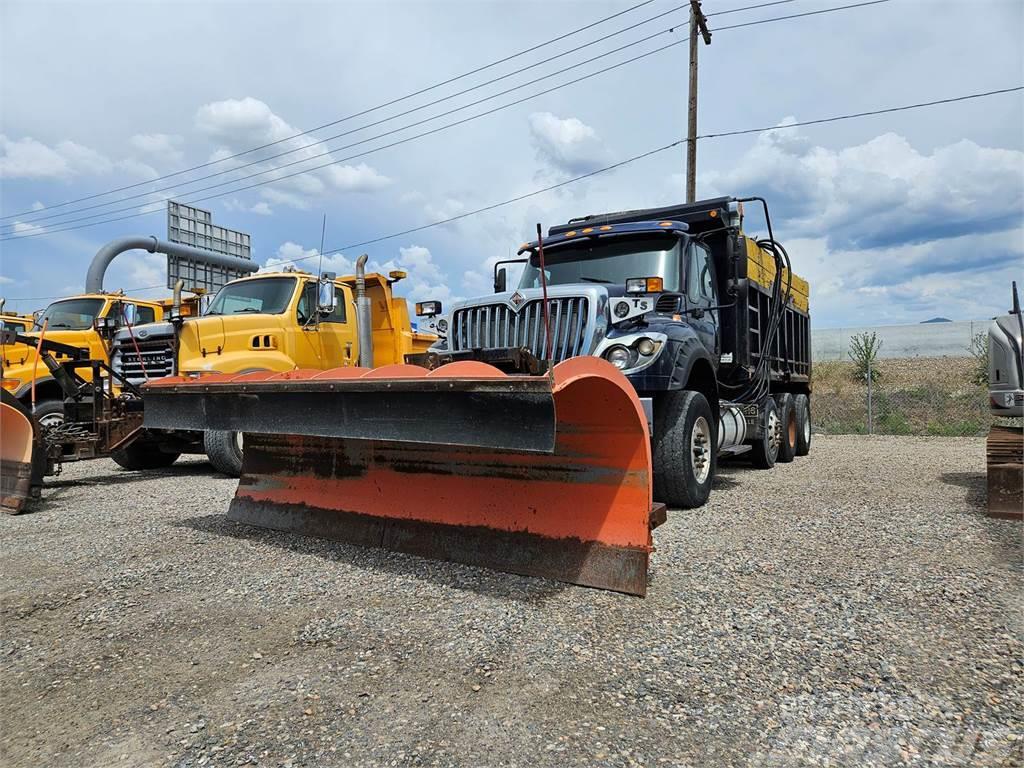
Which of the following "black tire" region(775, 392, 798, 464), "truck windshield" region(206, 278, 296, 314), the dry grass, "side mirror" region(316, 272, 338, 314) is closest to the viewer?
"truck windshield" region(206, 278, 296, 314)

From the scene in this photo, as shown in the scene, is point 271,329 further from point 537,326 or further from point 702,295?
point 702,295

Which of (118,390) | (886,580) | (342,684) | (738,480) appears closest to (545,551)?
(342,684)

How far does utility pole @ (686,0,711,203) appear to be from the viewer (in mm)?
15744

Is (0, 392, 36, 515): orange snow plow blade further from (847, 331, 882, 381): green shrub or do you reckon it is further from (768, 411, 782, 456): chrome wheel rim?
(847, 331, 882, 381): green shrub

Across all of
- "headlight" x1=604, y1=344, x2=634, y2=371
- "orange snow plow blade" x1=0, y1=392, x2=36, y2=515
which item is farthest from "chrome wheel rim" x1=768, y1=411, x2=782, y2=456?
"orange snow plow blade" x1=0, y1=392, x2=36, y2=515

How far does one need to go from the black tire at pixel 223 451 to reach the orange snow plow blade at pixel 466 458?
3.40 m

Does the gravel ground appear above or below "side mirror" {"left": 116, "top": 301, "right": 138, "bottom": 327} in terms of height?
below

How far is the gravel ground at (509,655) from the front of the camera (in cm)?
221

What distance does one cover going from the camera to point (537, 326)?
5891 millimetres

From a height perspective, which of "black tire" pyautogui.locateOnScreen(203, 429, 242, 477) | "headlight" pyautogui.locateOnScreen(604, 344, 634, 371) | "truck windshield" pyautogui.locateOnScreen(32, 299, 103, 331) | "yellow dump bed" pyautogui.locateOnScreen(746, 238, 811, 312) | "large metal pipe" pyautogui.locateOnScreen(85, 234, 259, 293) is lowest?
"black tire" pyautogui.locateOnScreen(203, 429, 242, 477)

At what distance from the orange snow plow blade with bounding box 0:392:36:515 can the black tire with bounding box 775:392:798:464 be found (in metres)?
9.28

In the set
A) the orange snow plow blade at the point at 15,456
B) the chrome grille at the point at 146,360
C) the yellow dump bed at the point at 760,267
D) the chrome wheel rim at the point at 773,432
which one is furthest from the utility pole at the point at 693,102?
the orange snow plow blade at the point at 15,456

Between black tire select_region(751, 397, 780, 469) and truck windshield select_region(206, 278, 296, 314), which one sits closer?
truck windshield select_region(206, 278, 296, 314)

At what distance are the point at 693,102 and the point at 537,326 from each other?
12703 mm
